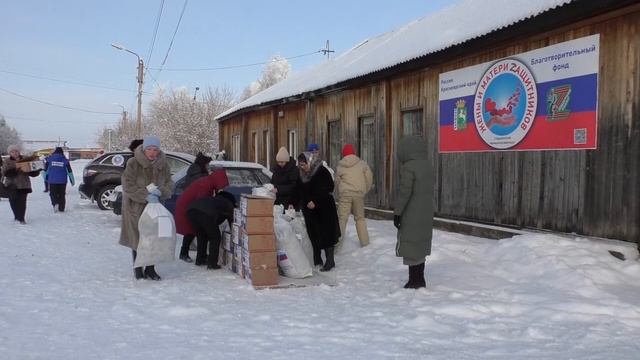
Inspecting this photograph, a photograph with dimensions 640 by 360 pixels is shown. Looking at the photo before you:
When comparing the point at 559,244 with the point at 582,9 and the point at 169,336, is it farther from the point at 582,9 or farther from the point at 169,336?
the point at 169,336

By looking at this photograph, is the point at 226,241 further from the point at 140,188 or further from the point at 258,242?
the point at 140,188

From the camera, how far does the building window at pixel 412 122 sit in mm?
10695

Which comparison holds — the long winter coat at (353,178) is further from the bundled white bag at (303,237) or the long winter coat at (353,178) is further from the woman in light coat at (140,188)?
the woman in light coat at (140,188)

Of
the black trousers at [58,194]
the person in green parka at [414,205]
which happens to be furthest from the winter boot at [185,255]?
the black trousers at [58,194]

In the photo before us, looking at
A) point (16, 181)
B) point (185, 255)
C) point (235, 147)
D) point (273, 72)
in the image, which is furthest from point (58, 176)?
point (273, 72)

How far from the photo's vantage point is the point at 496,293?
5781 mm

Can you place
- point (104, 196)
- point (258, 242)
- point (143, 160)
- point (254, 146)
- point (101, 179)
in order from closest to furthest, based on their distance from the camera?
1. point (258, 242)
2. point (143, 160)
3. point (101, 179)
4. point (104, 196)
5. point (254, 146)

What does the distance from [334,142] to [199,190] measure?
24.0 ft

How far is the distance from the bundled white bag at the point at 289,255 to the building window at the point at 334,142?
7227 millimetres

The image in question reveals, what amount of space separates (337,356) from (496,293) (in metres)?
2.54

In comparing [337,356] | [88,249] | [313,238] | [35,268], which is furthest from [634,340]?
[88,249]

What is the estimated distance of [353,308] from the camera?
5316 millimetres

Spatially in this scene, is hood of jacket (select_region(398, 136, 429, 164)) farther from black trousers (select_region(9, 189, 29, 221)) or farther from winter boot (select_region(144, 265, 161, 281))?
black trousers (select_region(9, 189, 29, 221))

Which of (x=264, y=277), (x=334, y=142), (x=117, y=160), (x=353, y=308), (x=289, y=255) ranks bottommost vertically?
(x=353, y=308)
